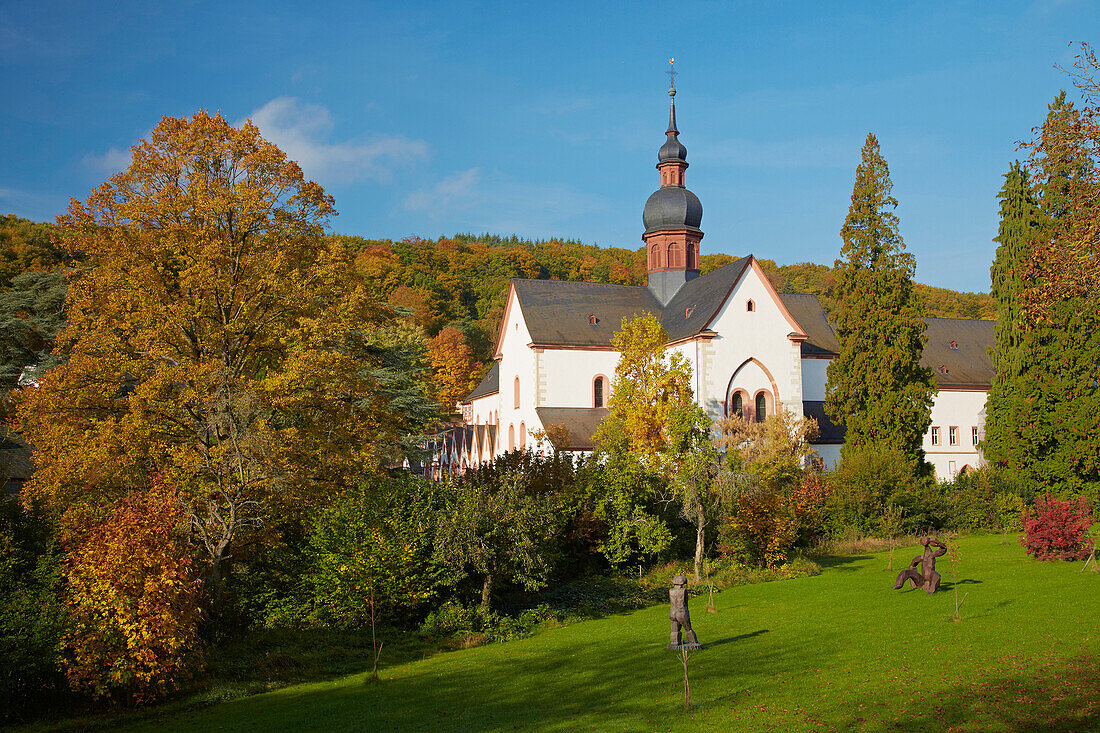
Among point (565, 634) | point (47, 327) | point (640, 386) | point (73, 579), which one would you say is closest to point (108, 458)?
point (73, 579)

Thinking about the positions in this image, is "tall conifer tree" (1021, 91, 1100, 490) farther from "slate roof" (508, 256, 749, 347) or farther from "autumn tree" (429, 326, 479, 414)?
"autumn tree" (429, 326, 479, 414)

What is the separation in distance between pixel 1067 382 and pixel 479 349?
57.8 metres

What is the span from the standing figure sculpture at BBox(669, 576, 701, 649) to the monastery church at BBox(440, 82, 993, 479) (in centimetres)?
2027

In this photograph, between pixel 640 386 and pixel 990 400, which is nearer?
pixel 990 400

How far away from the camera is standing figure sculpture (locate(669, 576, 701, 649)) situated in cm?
1348

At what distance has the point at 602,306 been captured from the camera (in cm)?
4353

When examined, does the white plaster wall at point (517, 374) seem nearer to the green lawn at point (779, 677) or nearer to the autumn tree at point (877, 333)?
the autumn tree at point (877, 333)

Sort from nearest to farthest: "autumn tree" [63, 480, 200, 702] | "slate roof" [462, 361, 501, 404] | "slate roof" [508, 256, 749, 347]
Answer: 1. "autumn tree" [63, 480, 200, 702]
2. "slate roof" [508, 256, 749, 347]
3. "slate roof" [462, 361, 501, 404]

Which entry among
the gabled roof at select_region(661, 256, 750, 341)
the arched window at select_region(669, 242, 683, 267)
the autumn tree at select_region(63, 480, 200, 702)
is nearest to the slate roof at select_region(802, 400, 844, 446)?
the gabled roof at select_region(661, 256, 750, 341)

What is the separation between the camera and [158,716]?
1315 centimetres

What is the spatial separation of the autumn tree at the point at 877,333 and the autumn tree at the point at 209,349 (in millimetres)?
20287

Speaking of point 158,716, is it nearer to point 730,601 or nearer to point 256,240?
point 256,240

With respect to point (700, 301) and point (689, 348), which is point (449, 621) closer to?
point (689, 348)

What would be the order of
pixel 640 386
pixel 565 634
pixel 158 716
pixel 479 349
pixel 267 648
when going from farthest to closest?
pixel 479 349, pixel 640 386, pixel 565 634, pixel 267 648, pixel 158 716
